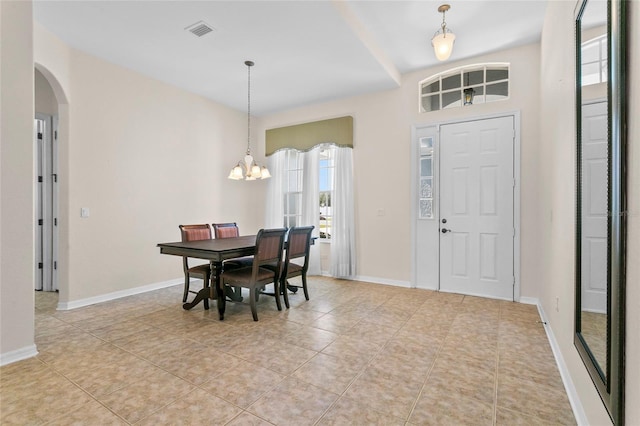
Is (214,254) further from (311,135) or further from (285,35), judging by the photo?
(311,135)

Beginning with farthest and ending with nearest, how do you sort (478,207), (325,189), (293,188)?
(293,188), (325,189), (478,207)

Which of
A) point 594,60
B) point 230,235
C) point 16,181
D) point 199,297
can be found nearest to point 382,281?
point 230,235

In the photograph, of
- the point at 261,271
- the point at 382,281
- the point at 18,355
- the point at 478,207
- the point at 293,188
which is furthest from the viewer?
the point at 293,188

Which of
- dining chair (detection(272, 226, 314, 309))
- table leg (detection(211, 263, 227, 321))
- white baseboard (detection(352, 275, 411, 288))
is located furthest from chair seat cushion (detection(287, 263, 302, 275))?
white baseboard (detection(352, 275, 411, 288))

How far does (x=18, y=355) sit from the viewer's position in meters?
2.36

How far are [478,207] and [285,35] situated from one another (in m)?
3.15

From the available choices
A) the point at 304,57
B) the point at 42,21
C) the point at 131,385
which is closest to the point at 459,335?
the point at 131,385

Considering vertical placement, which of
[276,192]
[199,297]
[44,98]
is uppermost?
[44,98]

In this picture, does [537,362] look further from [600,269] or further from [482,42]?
[482,42]

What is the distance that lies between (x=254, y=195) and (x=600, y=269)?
545 centimetres

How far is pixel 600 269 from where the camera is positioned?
134 centimetres

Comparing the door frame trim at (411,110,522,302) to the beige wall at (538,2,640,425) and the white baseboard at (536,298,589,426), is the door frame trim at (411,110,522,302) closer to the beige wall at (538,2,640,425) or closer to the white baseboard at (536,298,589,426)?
the beige wall at (538,2,640,425)

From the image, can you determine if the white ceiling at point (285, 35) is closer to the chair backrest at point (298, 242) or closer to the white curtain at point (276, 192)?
the white curtain at point (276, 192)

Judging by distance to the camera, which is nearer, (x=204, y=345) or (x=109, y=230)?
(x=204, y=345)
